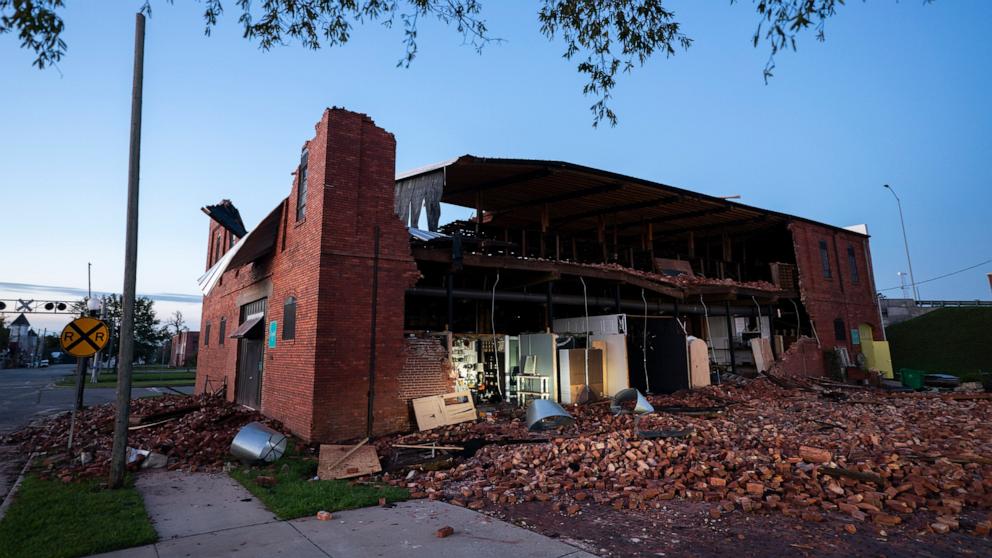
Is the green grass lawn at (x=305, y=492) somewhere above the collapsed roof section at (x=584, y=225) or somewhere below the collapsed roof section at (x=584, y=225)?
below

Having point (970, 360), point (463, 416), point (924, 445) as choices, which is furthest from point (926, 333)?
point (463, 416)

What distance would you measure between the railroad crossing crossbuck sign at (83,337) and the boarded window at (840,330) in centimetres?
2644

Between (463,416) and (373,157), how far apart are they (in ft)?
20.9

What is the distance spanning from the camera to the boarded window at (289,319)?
11266 millimetres

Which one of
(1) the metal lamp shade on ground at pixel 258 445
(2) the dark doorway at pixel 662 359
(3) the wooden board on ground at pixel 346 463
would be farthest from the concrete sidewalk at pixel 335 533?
(2) the dark doorway at pixel 662 359

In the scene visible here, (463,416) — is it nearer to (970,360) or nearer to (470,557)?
(470,557)

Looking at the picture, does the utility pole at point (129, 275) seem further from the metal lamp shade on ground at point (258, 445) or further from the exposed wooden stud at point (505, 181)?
the exposed wooden stud at point (505, 181)

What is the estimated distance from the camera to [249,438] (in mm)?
8445

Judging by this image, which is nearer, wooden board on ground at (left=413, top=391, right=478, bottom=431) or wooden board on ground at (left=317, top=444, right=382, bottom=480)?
wooden board on ground at (left=317, top=444, right=382, bottom=480)

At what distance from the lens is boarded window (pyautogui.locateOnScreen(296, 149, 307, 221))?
1208 cm

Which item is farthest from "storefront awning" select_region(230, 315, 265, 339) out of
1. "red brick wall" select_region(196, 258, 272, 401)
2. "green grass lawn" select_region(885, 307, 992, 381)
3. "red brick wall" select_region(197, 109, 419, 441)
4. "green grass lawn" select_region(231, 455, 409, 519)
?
"green grass lawn" select_region(885, 307, 992, 381)

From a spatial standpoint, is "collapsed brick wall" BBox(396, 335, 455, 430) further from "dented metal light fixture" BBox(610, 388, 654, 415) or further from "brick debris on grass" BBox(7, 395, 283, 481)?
"dented metal light fixture" BBox(610, 388, 654, 415)

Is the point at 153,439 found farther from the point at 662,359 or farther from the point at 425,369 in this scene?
the point at 662,359

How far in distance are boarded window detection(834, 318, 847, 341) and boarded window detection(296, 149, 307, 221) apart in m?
23.2
